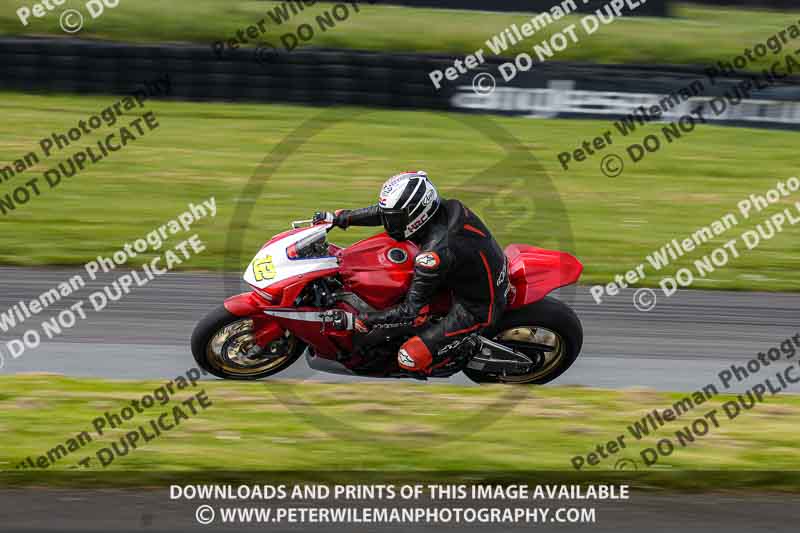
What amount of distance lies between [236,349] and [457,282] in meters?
1.81

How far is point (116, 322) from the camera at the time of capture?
29.9ft

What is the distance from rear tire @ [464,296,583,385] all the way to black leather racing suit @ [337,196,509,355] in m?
0.25

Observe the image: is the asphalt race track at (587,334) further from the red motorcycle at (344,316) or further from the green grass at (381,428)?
the green grass at (381,428)

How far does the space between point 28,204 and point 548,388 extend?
304 inches

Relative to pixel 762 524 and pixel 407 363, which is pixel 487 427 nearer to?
pixel 407 363

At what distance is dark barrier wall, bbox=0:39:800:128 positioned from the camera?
53.3 ft

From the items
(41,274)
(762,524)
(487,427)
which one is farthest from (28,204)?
(762,524)

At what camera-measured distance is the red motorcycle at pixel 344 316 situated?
726 cm
